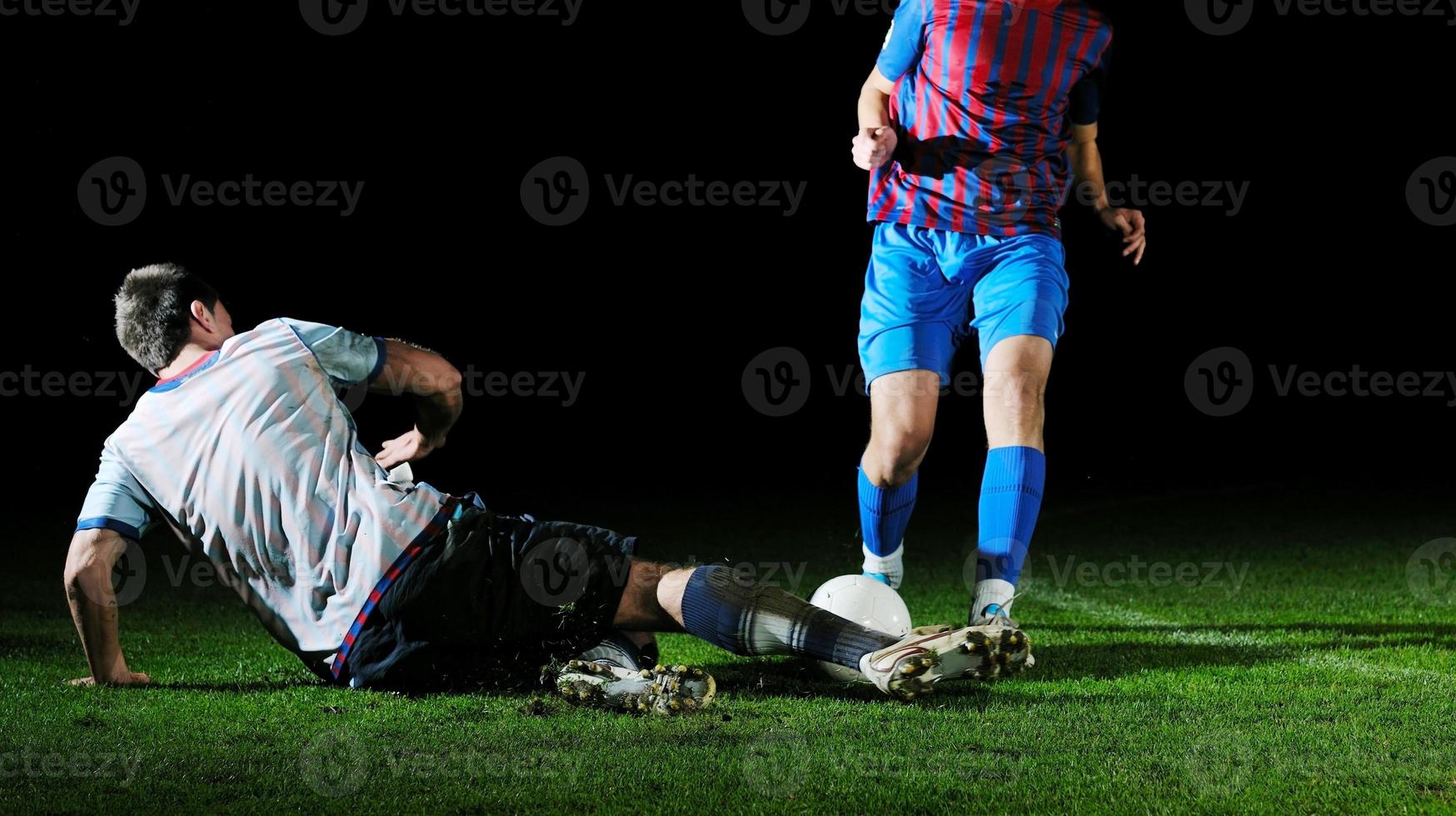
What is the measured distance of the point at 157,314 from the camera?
319cm

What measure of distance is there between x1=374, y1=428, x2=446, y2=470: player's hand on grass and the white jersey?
0.86 ft

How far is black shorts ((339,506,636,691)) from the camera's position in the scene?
9.84 ft

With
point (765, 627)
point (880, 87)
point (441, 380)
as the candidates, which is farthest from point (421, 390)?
point (880, 87)

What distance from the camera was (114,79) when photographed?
945 centimetres

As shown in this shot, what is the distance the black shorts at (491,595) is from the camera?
300 centimetres

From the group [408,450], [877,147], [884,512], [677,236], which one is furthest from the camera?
[677,236]

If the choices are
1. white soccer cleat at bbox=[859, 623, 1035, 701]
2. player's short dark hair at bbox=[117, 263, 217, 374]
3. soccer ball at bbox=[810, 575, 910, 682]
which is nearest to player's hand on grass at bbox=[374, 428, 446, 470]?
player's short dark hair at bbox=[117, 263, 217, 374]

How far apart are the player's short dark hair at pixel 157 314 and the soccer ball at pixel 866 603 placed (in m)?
1.71

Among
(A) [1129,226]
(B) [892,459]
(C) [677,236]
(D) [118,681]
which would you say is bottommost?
(D) [118,681]

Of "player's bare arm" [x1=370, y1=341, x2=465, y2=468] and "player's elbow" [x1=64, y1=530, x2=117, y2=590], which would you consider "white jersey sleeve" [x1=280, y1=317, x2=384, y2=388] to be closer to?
"player's bare arm" [x1=370, y1=341, x2=465, y2=468]

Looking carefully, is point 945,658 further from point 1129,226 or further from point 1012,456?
point 1129,226

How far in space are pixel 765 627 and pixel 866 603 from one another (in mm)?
709

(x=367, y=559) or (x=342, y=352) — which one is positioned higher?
(x=342, y=352)

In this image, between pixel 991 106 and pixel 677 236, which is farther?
pixel 677 236
